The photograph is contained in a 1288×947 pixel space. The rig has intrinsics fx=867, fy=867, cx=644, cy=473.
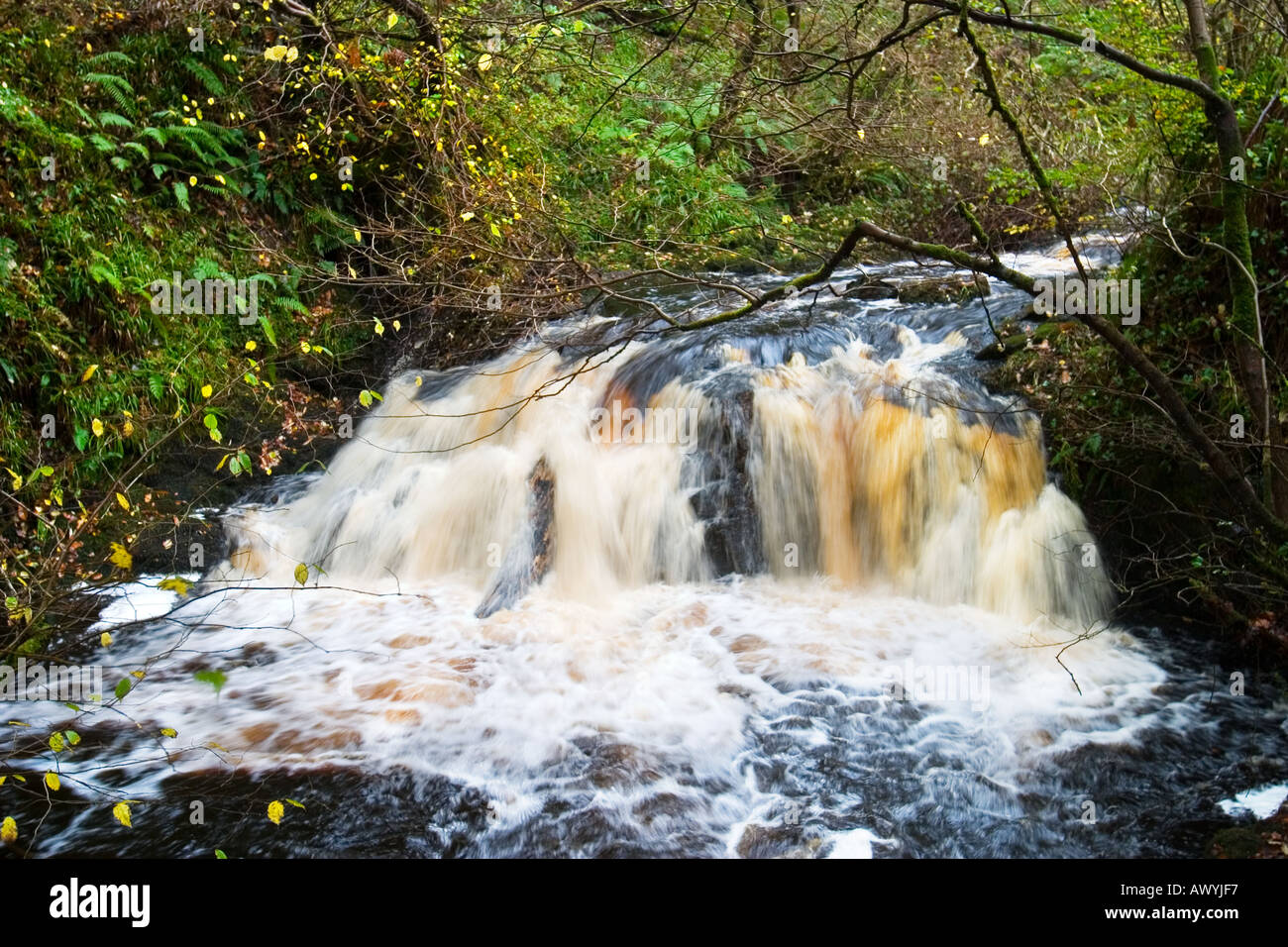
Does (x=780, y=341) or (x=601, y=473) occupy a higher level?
(x=780, y=341)

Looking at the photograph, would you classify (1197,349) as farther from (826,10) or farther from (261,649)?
(826,10)

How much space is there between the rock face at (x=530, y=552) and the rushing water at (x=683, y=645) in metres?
0.03

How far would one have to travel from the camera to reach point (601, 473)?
8.13 meters

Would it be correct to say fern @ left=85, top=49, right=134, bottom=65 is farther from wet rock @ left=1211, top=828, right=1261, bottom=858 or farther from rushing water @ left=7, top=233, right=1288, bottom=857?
wet rock @ left=1211, top=828, right=1261, bottom=858

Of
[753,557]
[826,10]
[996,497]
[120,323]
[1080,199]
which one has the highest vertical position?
[826,10]

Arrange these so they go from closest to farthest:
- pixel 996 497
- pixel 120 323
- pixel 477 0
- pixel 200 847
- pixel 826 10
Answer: pixel 200 847
pixel 996 497
pixel 120 323
pixel 477 0
pixel 826 10

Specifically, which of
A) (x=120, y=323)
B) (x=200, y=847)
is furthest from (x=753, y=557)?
(x=120, y=323)

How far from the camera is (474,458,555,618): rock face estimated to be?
727cm

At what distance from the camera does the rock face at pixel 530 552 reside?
7.27 meters

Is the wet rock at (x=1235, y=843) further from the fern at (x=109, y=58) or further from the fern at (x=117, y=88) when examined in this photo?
the fern at (x=109, y=58)

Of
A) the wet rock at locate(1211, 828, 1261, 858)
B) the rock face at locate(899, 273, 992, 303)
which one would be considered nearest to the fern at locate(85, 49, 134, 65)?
the rock face at locate(899, 273, 992, 303)

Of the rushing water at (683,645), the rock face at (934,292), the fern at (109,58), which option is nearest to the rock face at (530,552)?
the rushing water at (683,645)

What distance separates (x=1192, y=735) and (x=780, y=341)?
16.9 ft

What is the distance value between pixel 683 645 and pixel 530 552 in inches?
69.4
